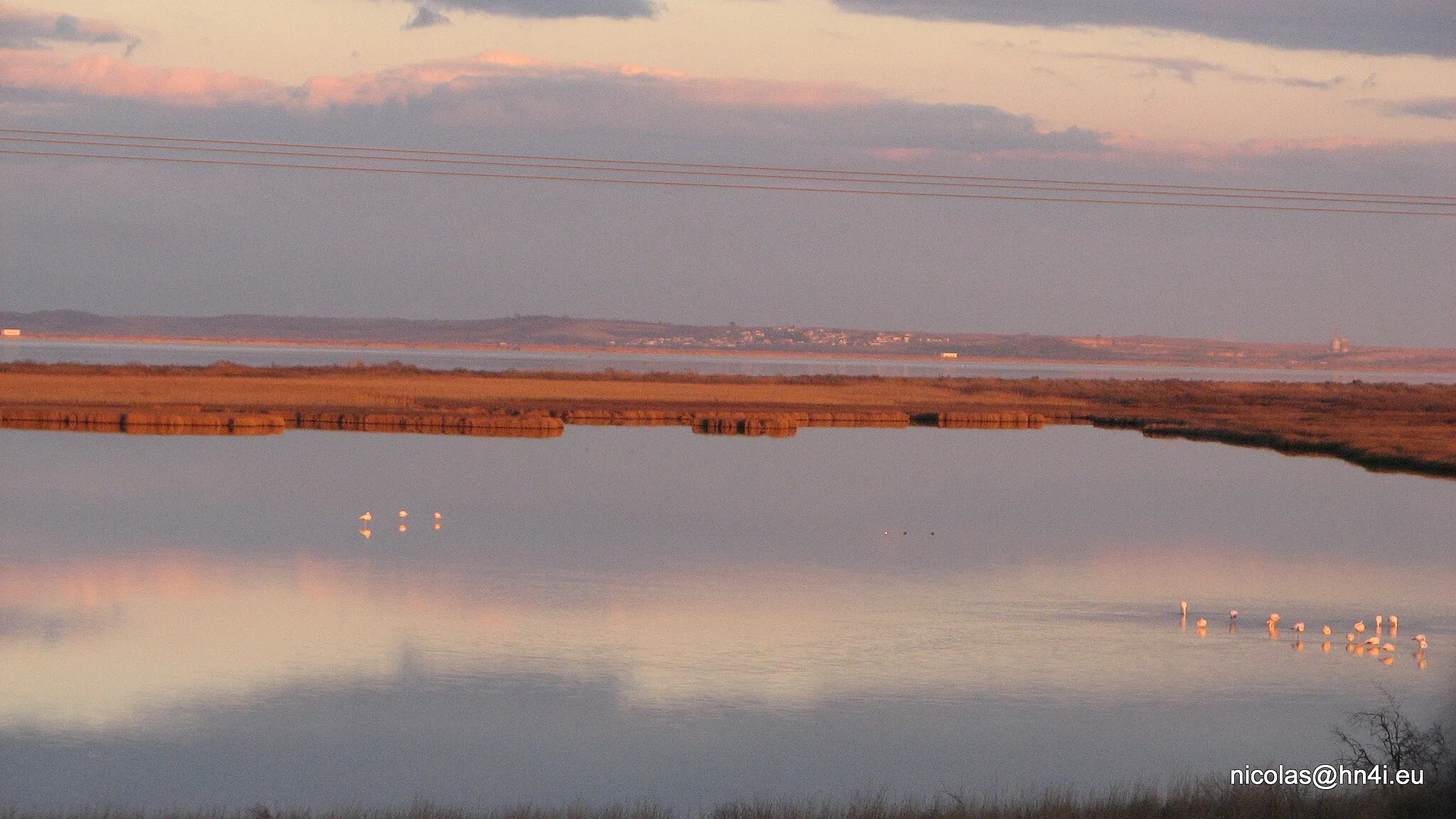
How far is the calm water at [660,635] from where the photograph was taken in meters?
11.2

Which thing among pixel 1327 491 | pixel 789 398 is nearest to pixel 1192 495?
pixel 1327 491

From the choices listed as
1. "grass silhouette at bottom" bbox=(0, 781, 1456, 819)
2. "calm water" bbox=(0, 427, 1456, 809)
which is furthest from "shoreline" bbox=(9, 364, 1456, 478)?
"grass silhouette at bottom" bbox=(0, 781, 1456, 819)

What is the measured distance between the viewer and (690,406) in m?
59.4

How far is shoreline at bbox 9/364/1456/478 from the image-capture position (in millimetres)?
43281

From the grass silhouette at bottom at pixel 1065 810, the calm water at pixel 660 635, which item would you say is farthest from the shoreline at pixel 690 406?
the grass silhouette at bottom at pixel 1065 810

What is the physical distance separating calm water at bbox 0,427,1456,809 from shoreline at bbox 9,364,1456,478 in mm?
11210

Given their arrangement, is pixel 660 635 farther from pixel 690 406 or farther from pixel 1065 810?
pixel 690 406

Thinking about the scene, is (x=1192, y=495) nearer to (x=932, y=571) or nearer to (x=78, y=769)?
(x=932, y=571)

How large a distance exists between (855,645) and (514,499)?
13.7 m

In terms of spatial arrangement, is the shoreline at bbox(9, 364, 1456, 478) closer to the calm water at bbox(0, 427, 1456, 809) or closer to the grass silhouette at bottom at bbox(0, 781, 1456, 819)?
the calm water at bbox(0, 427, 1456, 809)

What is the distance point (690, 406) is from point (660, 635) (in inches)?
1723

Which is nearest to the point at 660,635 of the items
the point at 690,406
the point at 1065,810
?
the point at 1065,810

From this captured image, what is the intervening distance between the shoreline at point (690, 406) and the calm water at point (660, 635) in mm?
11210

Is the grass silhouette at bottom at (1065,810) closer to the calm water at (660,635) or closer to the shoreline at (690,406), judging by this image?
the calm water at (660,635)
